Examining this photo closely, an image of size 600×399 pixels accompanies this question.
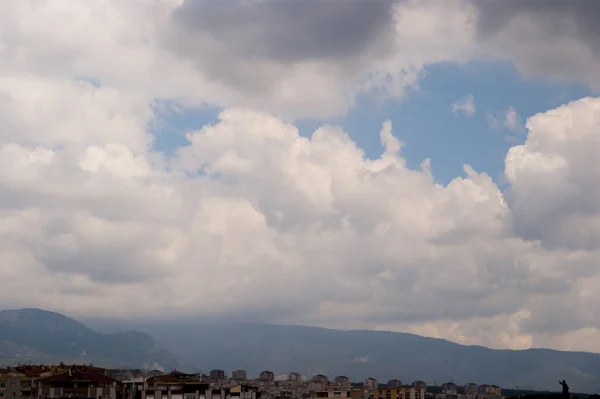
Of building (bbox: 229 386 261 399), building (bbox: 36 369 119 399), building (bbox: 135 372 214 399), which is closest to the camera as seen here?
building (bbox: 36 369 119 399)

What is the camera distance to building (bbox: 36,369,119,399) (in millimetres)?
168125

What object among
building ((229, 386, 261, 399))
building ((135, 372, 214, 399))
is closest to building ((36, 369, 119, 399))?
building ((135, 372, 214, 399))

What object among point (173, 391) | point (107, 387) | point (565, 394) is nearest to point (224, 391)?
point (173, 391)

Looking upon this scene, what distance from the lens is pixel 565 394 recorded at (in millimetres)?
137125

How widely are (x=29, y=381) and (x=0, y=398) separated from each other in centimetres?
587

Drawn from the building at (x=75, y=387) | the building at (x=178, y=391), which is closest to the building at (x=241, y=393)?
the building at (x=178, y=391)

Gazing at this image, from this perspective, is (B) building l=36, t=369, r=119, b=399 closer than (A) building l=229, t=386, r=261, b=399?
Yes

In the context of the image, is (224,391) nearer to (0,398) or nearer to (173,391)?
(173,391)

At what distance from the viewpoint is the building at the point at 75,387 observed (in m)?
168

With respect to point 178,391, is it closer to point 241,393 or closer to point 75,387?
point 241,393

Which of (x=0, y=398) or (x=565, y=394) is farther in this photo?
(x=0, y=398)

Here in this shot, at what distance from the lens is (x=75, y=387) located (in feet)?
553

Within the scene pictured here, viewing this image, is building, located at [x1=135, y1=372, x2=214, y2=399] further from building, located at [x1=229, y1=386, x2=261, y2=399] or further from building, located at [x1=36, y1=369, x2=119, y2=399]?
building, located at [x1=36, y1=369, x2=119, y2=399]

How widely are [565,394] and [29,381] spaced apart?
9673cm
